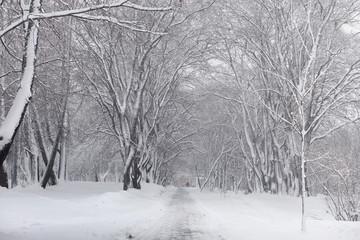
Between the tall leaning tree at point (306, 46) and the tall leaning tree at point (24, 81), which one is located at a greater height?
the tall leaning tree at point (306, 46)

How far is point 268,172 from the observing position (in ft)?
86.0

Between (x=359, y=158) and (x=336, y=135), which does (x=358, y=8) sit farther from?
(x=336, y=135)

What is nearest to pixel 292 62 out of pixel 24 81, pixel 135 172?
pixel 135 172

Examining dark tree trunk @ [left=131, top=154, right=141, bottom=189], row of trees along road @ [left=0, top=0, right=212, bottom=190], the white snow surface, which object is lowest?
the white snow surface

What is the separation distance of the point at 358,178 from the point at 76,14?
10.7m

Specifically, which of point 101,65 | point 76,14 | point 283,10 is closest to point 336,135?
point 283,10

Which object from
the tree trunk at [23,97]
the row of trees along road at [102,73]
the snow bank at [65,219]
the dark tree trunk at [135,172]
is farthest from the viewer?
the dark tree trunk at [135,172]

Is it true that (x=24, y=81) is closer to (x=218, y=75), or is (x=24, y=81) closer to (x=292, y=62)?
(x=292, y=62)

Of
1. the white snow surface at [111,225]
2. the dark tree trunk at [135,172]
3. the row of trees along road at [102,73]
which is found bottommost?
the white snow surface at [111,225]

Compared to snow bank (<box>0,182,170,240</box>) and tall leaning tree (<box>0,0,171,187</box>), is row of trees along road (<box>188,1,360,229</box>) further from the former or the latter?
tall leaning tree (<box>0,0,171,187</box>)

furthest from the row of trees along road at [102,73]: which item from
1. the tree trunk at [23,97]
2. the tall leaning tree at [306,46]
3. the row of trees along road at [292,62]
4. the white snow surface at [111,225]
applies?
the white snow surface at [111,225]

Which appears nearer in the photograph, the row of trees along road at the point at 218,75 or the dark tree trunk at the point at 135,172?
the row of trees along road at the point at 218,75

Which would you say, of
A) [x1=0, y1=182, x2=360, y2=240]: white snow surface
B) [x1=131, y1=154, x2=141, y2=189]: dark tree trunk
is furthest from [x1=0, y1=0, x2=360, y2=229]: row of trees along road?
[x1=0, y1=182, x2=360, y2=240]: white snow surface

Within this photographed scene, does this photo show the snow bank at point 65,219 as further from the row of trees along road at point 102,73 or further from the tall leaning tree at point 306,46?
the tall leaning tree at point 306,46
